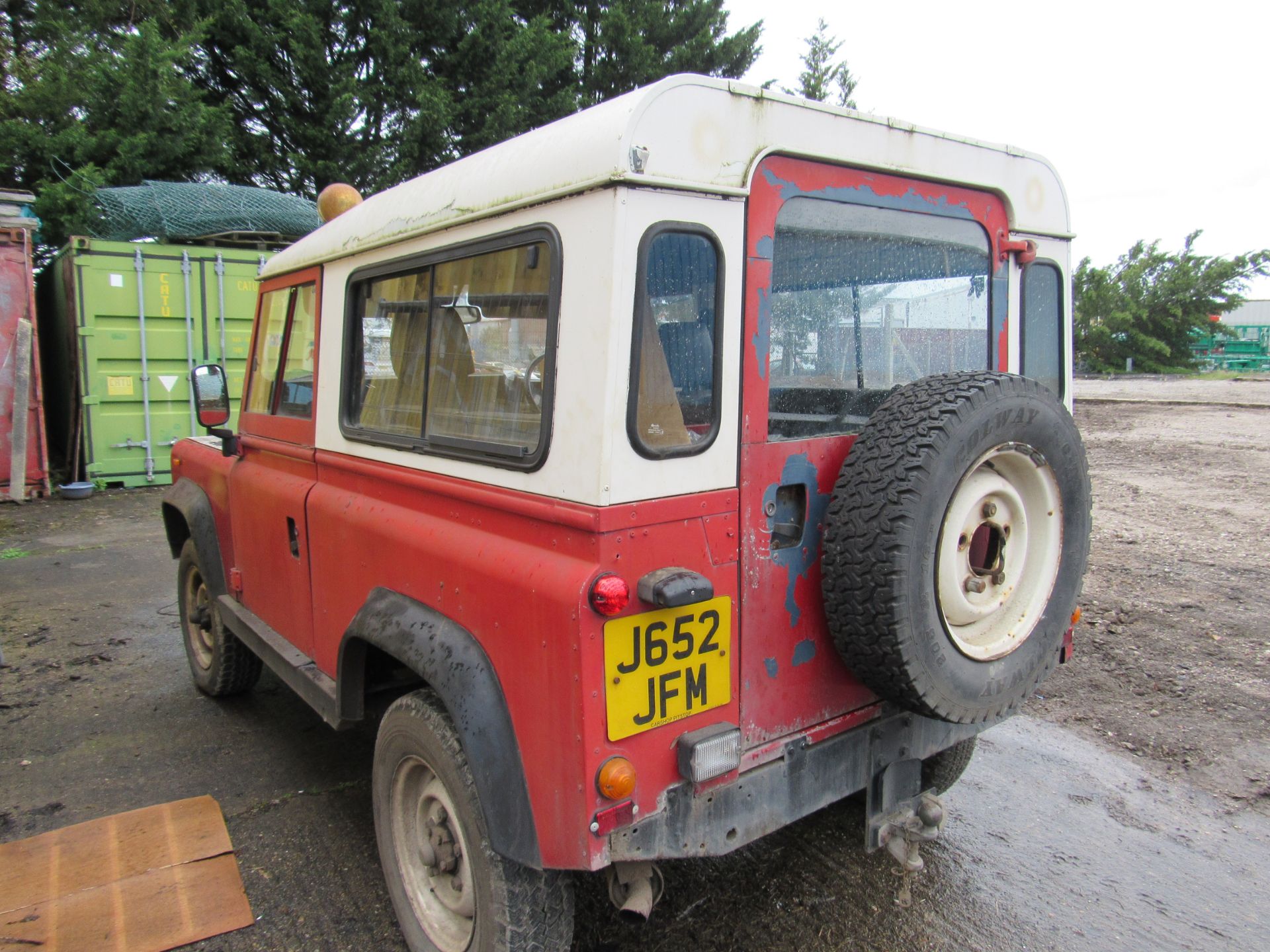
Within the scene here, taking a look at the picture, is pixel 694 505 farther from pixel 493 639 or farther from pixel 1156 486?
pixel 1156 486

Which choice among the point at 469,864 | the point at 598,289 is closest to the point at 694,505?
the point at 598,289

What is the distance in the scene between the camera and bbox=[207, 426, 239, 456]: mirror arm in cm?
371

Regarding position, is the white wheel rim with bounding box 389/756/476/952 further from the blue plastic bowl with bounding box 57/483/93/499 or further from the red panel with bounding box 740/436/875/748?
the blue plastic bowl with bounding box 57/483/93/499

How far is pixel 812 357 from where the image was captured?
223 centimetres

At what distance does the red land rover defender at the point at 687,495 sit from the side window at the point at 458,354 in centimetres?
1

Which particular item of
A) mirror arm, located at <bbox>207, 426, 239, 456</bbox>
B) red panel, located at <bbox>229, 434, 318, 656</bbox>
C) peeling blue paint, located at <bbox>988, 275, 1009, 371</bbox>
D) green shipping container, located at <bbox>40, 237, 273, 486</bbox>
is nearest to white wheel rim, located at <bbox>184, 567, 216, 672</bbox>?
red panel, located at <bbox>229, 434, 318, 656</bbox>

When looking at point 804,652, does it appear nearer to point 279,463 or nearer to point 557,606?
point 557,606

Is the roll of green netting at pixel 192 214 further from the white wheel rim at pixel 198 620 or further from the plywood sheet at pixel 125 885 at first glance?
the plywood sheet at pixel 125 885

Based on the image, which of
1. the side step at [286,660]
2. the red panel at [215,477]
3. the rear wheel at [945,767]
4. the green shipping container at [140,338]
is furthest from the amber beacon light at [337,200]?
the green shipping container at [140,338]

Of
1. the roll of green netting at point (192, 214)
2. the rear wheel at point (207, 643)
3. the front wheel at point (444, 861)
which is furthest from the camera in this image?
the roll of green netting at point (192, 214)

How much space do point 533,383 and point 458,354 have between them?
15.8 inches

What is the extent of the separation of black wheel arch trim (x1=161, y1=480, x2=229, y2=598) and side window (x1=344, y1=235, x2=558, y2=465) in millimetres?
1499

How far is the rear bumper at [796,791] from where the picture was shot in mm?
1938

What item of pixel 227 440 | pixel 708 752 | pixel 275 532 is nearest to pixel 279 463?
pixel 275 532
